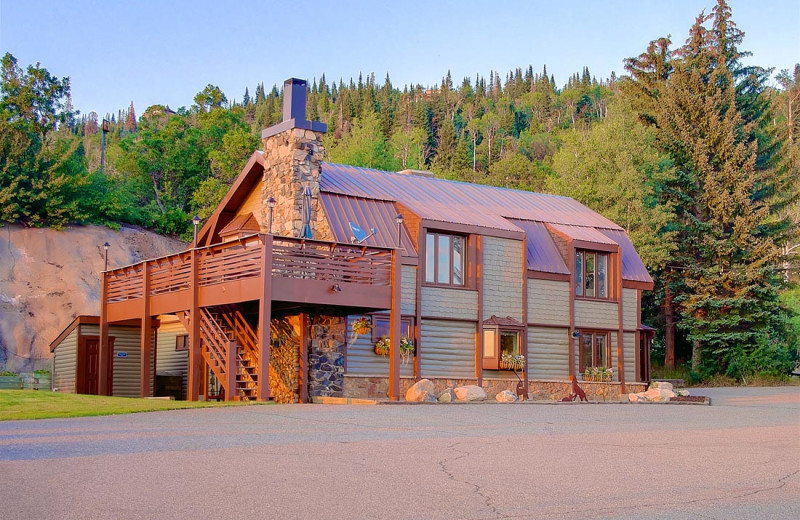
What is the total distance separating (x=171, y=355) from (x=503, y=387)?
10594 mm

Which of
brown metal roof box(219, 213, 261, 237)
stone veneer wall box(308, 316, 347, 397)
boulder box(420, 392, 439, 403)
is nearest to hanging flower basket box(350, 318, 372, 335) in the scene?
stone veneer wall box(308, 316, 347, 397)

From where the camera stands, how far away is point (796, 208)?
71500 mm

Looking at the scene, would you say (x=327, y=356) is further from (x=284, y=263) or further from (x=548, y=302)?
(x=548, y=302)

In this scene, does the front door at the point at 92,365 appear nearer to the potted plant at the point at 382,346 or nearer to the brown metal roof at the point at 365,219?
the brown metal roof at the point at 365,219

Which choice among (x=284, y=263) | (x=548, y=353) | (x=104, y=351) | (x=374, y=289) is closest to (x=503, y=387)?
(x=548, y=353)

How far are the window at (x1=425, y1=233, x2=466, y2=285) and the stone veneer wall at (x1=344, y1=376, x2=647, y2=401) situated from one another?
284cm

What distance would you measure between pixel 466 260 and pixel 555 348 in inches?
180

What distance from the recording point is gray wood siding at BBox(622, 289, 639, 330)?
31.6 meters

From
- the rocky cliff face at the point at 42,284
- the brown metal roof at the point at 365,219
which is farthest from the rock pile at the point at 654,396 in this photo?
the rocky cliff face at the point at 42,284

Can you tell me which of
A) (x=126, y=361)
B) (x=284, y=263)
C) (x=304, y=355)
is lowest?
(x=126, y=361)

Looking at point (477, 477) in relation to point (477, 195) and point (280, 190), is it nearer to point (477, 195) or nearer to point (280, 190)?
point (280, 190)

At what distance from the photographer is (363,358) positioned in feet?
81.7

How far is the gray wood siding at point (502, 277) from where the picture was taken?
2750cm

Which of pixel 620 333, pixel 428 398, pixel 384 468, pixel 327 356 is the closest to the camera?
pixel 384 468
